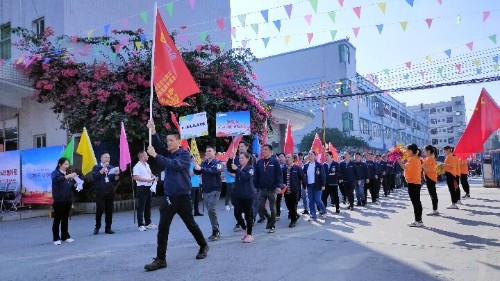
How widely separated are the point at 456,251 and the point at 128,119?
1040cm

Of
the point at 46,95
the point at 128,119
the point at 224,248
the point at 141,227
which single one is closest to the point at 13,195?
the point at 46,95

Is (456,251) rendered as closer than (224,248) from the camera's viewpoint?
Yes

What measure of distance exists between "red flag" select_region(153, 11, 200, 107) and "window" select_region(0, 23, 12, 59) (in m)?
14.7

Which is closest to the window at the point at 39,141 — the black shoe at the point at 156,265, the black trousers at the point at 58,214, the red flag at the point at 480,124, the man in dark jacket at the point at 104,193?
the man in dark jacket at the point at 104,193

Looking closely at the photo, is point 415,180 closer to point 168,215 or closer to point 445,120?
point 168,215

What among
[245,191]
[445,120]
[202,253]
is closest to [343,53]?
[245,191]

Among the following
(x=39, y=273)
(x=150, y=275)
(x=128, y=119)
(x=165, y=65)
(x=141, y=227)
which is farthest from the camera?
(x=128, y=119)

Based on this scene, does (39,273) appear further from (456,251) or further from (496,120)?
(496,120)

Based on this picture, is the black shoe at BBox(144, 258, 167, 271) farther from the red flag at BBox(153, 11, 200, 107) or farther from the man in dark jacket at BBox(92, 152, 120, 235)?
the man in dark jacket at BBox(92, 152, 120, 235)

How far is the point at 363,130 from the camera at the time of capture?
168 ft

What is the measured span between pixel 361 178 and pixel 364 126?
41.1 m

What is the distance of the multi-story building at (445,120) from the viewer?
97.7m

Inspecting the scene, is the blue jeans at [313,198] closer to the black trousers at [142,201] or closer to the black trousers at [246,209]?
the black trousers at [246,209]

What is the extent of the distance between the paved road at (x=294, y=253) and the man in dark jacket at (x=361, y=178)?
291 cm
